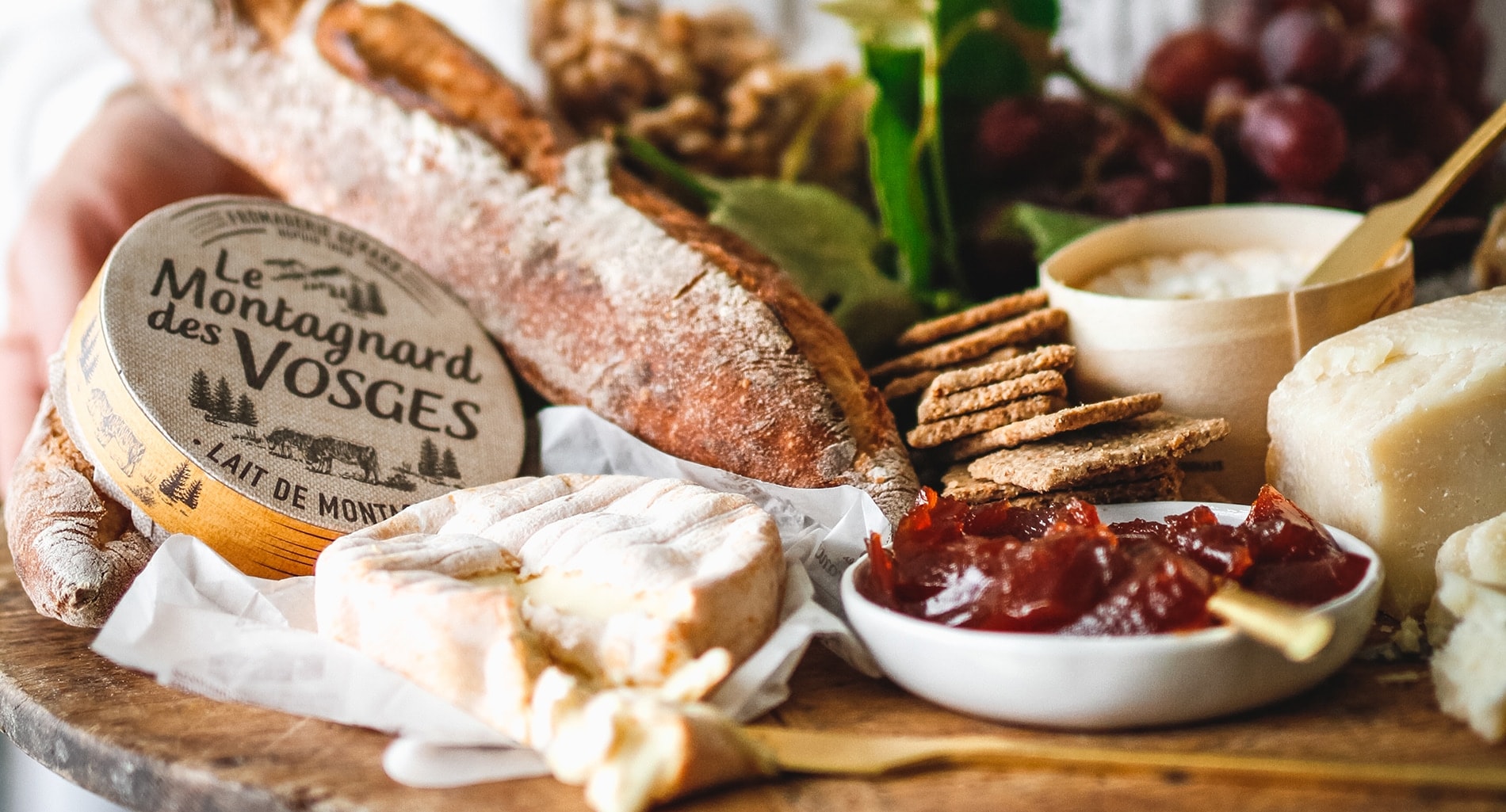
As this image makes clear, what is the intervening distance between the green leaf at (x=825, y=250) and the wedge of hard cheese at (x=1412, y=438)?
0.72 meters

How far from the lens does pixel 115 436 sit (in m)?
1.30

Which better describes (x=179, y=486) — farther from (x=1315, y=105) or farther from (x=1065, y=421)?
(x=1315, y=105)

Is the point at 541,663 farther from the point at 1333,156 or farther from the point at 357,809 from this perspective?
the point at 1333,156

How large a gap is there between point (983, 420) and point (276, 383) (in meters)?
0.90

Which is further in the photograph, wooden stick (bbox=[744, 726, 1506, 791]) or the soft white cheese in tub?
the soft white cheese in tub

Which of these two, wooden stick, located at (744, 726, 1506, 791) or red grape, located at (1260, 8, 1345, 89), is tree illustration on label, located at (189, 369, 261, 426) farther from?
red grape, located at (1260, 8, 1345, 89)

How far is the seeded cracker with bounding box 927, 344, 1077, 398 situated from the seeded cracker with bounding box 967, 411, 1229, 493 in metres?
0.09

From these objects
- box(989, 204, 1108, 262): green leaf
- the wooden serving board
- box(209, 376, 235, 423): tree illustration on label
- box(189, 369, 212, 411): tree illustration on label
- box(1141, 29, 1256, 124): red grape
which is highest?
box(1141, 29, 1256, 124): red grape

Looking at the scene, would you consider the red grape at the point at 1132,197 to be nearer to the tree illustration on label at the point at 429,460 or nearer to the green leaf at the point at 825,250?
the green leaf at the point at 825,250

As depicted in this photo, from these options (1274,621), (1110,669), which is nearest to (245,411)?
(1110,669)

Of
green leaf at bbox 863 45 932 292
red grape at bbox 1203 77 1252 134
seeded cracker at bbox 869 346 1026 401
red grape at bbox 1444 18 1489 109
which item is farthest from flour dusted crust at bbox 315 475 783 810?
red grape at bbox 1444 18 1489 109

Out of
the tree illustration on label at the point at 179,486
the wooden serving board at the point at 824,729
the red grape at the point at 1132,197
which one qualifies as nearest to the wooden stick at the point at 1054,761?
the wooden serving board at the point at 824,729

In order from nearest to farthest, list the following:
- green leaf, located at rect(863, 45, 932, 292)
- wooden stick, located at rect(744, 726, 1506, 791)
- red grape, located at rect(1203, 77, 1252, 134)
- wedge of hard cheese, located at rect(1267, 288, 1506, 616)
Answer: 1. wooden stick, located at rect(744, 726, 1506, 791)
2. wedge of hard cheese, located at rect(1267, 288, 1506, 616)
3. green leaf, located at rect(863, 45, 932, 292)
4. red grape, located at rect(1203, 77, 1252, 134)

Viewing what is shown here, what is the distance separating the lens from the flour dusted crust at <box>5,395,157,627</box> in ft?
4.06
